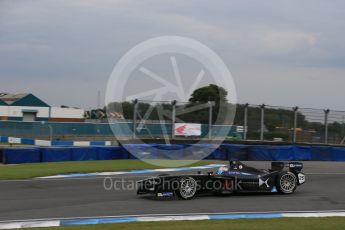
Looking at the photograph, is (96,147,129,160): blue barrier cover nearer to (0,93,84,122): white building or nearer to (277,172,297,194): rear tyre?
(277,172,297,194): rear tyre

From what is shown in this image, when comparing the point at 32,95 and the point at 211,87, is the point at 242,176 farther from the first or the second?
the point at 32,95

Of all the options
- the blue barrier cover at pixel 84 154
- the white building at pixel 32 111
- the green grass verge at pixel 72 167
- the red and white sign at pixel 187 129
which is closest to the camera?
the green grass verge at pixel 72 167

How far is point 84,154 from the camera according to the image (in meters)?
24.5

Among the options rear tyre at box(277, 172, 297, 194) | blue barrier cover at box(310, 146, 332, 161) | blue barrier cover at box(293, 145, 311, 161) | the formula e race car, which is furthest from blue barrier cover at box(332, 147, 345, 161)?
rear tyre at box(277, 172, 297, 194)

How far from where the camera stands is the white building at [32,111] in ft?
267

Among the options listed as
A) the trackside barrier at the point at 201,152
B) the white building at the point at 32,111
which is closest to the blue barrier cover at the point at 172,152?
the trackside barrier at the point at 201,152

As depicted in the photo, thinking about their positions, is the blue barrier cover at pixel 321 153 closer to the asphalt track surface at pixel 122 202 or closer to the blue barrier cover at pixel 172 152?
the blue barrier cover at pixel 172 152

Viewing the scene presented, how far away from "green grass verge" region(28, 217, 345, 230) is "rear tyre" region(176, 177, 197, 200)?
274 centimetres

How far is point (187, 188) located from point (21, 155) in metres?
12.6

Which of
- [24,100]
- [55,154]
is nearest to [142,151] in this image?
[55,154]

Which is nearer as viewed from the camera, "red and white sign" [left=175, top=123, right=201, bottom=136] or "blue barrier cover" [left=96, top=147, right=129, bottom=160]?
"blue barrier cover" [left=96, top=147, right=129, bottom=160]

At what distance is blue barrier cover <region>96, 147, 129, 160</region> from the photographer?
24858 millimetres

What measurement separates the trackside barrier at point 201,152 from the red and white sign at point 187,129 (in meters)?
3.32

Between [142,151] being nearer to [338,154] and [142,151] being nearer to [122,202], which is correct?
[338,154]
